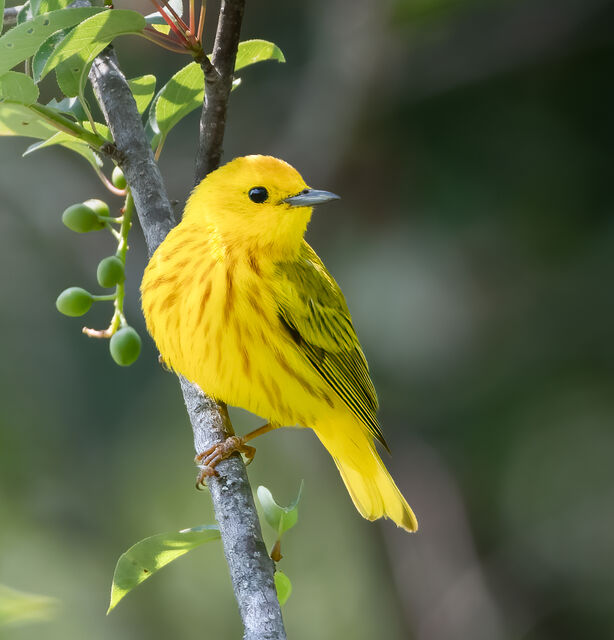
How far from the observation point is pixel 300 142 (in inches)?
232

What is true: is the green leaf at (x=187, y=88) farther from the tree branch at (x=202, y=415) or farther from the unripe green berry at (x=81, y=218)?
the unripe green berry at (x=81, y=218)

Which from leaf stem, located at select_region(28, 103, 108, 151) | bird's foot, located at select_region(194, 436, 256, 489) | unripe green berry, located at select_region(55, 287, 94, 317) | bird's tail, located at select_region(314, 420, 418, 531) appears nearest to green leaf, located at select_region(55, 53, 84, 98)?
leaf stem, located at select_region(28, 103, 108, 151)

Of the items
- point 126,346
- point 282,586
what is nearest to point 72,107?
point 126,346

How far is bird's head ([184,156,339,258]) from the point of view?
10.2ft

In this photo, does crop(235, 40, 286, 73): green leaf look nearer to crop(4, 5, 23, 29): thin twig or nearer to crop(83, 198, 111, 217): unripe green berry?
crop(83, 198, 111, 217): unripe green berry

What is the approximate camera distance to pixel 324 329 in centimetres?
325

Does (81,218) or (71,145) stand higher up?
(71,145)

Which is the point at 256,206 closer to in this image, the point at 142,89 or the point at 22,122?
the point at 142,89

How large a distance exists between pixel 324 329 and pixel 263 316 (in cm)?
38

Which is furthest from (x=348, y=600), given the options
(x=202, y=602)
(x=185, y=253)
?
(x=185, y=253)

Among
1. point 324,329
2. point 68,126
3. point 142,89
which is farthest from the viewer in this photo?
point 324,329

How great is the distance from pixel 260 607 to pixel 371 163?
4.47 metres

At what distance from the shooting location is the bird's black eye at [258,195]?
318 centimetres

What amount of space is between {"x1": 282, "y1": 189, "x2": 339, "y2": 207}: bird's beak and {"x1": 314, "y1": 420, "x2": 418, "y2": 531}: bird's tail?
2.91 feet
